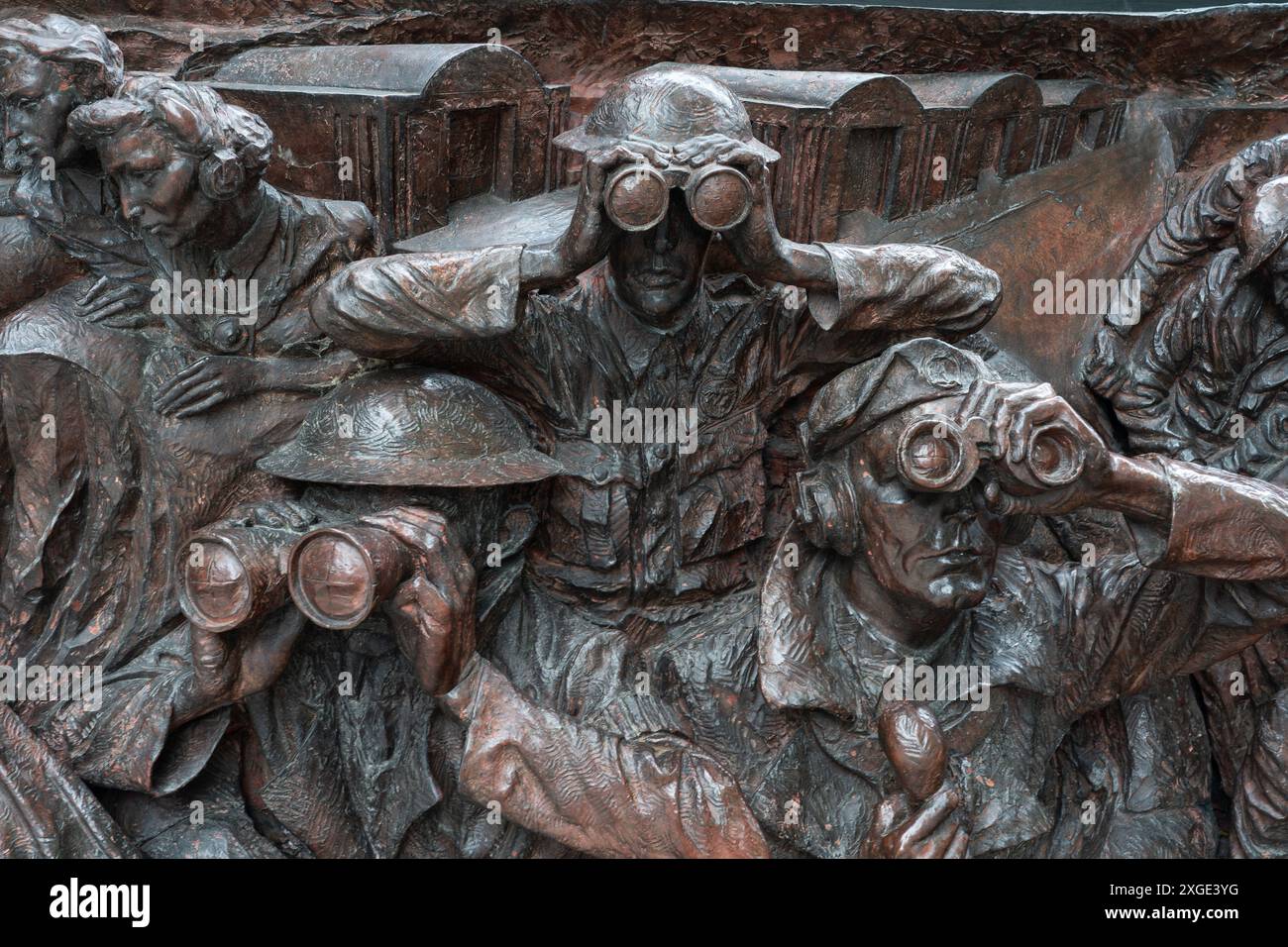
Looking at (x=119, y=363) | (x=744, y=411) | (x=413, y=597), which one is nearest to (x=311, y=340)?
(x=119, y=363)

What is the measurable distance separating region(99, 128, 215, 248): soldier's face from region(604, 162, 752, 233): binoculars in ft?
2.99

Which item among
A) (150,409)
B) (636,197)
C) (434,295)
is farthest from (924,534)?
(150,409)

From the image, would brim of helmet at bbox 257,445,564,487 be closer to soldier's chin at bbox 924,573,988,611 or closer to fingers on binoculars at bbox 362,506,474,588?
fingers on binoculars at bbox 362,506,474,588

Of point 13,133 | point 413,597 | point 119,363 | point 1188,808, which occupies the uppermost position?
point 13,133

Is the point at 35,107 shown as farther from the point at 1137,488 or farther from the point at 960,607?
the point at 1137,488

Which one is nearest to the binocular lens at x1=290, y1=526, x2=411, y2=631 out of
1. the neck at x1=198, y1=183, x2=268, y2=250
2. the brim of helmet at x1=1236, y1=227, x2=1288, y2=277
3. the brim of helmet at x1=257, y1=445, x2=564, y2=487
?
the brim of helmet at x1=257, y1=445, x2=564, y2=487

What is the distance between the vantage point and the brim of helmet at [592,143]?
144 inches

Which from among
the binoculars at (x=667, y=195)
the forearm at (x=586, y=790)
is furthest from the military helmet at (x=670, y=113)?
the forearm at (x=586, y=790)

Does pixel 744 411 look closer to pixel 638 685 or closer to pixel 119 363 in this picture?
pixel 638 685

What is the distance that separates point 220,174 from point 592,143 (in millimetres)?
813

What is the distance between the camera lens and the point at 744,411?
160 inches

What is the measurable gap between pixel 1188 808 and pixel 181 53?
316 cm

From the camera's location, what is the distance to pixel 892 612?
389cm

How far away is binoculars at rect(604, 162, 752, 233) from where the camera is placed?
3498mm
